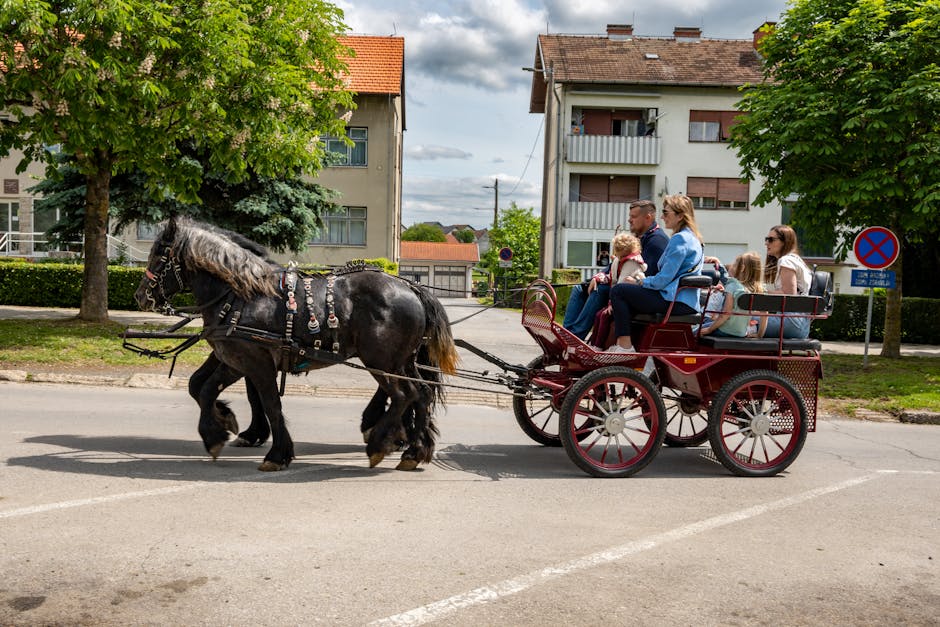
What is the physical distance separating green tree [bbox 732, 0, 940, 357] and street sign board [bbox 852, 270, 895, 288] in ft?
4.31

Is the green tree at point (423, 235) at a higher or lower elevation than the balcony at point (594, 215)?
higher

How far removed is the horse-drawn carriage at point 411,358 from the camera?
20.5ft

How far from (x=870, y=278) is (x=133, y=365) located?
39.1 ft

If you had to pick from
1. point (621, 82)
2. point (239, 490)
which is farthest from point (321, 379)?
point (621, 82)

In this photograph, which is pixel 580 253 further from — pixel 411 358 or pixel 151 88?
pixel 411 358

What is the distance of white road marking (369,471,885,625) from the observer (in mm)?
3625

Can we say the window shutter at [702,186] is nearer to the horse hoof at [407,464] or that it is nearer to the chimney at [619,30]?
the chimney at [619,30]

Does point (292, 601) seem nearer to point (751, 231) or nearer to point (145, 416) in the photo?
point (145, 416)

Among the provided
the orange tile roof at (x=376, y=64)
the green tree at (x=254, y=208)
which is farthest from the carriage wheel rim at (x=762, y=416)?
the orange tile roof at (x=376, y=64)

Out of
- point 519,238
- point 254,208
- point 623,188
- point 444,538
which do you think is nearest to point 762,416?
point 444,538

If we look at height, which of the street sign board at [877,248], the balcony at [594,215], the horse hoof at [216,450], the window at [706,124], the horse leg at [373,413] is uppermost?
the window at [706,124]

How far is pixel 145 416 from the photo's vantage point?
8.23 metres

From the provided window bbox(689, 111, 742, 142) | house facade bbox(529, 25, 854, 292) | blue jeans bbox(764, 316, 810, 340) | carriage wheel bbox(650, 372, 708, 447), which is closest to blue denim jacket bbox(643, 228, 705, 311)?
Answer: blue jeans bbox(764, 316, 810, 340)

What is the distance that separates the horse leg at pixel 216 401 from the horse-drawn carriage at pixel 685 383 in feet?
7.89
